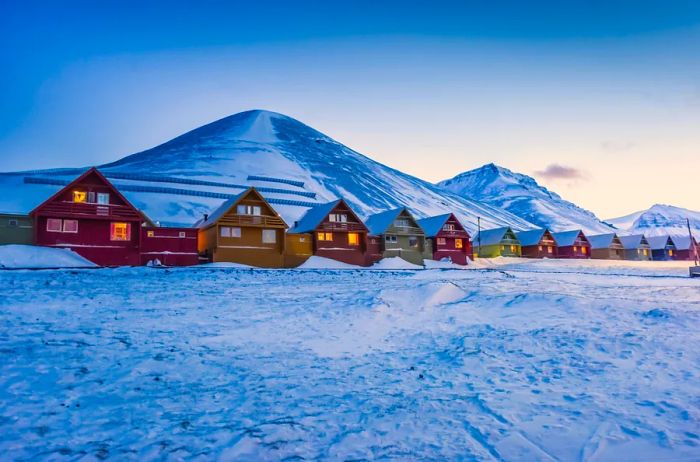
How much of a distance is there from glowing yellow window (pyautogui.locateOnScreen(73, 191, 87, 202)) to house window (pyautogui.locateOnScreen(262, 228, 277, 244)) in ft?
56.4

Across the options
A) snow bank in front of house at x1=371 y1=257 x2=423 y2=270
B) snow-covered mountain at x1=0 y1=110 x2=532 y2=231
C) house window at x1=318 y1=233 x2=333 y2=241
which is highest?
snow-covered mountain at x1=0 y1=110 x2=532 y2=231

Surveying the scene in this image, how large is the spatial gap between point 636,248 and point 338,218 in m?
84.9

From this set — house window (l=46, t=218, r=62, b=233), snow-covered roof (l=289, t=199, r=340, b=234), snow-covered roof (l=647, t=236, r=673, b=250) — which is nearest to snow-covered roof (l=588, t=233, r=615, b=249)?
snow-covered roof (l=647, t=236, r=673, b=250)

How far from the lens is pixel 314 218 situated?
175 feet

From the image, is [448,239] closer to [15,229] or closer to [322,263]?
[322,263]

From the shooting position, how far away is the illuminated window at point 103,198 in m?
38.5

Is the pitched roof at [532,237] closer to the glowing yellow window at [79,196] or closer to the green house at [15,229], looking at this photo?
the glowing yellow window at [79,196]

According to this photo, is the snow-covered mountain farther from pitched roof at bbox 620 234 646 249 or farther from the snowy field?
the snowy field

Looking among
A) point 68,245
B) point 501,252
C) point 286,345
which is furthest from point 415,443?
point 501,252

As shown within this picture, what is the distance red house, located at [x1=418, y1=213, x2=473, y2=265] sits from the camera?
209 ft

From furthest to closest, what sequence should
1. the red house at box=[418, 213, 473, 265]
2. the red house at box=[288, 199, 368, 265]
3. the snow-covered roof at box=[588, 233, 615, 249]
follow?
1. the snow-covered roof at box=[588, 233, 615, 249]
2. the red house at box=[418, 213, 473, 265]
3. the red house at box=[288, 199, 368, 265]

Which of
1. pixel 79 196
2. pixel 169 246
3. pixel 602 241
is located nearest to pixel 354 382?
pixel 79 196

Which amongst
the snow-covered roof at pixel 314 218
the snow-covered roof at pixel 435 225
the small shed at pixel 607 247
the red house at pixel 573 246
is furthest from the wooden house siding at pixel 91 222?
the small shed at pixel 607 247

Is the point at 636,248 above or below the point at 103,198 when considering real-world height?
below
